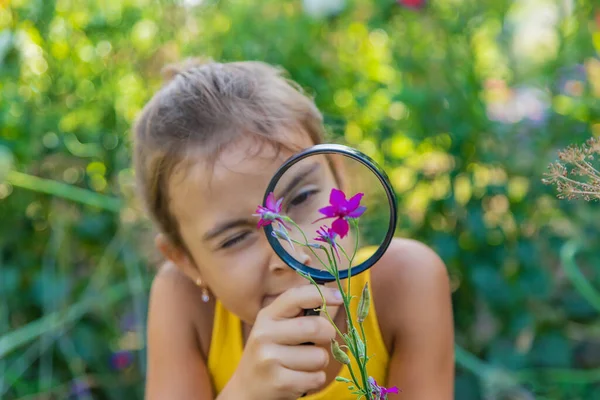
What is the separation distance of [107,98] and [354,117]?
88 centimetres

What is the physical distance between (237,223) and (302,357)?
0.29 metres

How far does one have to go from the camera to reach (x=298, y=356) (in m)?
1.21

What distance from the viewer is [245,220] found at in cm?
137

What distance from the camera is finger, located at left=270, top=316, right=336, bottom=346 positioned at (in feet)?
3.88

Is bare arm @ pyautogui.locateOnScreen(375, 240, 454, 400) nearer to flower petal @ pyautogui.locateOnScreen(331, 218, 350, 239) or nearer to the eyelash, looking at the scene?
the eyelash

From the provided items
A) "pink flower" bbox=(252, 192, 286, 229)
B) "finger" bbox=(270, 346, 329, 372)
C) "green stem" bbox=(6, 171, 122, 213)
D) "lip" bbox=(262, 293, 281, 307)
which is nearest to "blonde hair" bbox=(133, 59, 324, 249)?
"lip" bbox=(262, 293, 281, 307)

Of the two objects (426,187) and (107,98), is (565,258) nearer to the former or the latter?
(426,187)

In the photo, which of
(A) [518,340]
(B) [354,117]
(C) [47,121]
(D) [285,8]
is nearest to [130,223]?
(C) [47,121]

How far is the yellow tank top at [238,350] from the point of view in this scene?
1.60m

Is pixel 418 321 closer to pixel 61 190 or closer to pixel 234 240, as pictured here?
pixel 234 240

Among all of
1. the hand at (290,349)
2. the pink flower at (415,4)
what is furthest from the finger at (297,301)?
the pink flower at (415,4)

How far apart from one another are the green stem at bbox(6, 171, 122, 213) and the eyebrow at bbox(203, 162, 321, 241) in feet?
3.96

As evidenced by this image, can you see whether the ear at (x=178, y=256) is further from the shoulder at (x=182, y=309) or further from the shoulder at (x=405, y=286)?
the shoulder at (x=405, y=286)

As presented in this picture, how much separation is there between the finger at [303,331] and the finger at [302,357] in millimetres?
12
